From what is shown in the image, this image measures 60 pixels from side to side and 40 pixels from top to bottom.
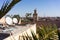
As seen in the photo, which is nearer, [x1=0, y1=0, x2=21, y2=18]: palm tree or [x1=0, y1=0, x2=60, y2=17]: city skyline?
[x1=0, y1=0, x2=21, y2=18]: palm tree

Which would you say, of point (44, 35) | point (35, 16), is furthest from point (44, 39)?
point (35, 16)

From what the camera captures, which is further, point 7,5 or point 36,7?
point 36,7

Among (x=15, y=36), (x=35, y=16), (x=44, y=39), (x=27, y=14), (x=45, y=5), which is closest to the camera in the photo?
(x=15, y=36)

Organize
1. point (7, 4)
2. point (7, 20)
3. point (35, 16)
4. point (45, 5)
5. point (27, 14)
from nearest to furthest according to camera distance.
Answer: point (7, 4)
point (7, 20)
point (35, 16)
point (27, 14)
point (45, 5)

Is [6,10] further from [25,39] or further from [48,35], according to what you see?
[48,35]

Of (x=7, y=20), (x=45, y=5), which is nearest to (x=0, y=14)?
(x=7, y=20)

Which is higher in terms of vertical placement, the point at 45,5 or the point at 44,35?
the point at 45,5

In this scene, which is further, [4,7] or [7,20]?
[7,20]

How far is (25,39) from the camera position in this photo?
1038cm

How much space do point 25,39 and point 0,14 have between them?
421 centimetres

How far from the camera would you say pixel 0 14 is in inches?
253

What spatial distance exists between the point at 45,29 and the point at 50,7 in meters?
23.8

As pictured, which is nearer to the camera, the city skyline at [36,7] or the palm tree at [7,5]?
the palm tree at [7,5]

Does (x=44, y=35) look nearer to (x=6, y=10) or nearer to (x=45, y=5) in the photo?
(x=6, y=10)
